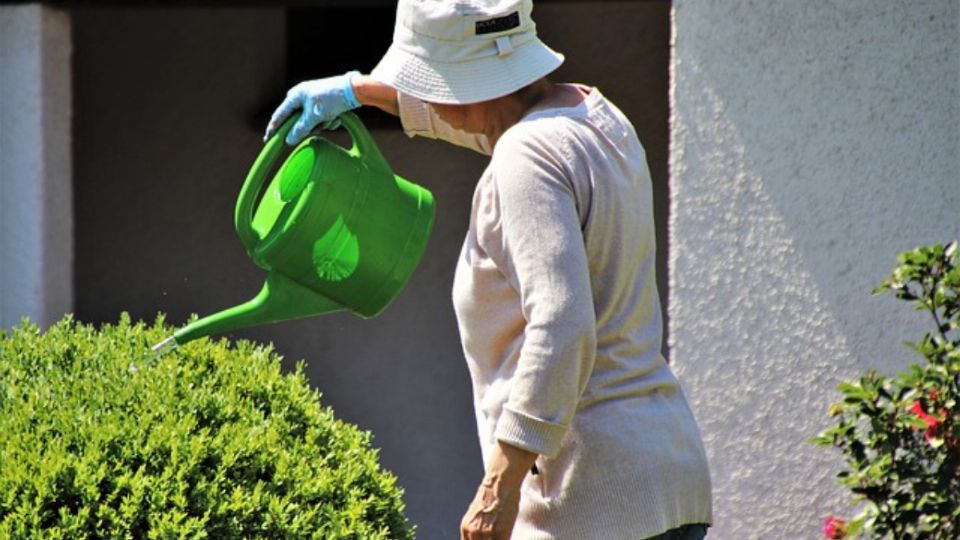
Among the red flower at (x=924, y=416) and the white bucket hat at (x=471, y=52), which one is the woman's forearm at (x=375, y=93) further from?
the red flower at (x=924, y=416)

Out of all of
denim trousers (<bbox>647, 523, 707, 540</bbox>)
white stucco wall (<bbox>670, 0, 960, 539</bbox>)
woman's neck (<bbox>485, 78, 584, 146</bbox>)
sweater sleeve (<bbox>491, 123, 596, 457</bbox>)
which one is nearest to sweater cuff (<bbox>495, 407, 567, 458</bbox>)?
sweater sleeve (<bbox>491, 123, 596, 457</bbox>)

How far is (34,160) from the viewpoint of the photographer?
473 centimetres

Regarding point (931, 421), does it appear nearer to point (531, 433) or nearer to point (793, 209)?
point (793, 209)

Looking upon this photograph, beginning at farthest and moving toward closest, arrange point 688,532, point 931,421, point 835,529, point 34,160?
point 34,160 → point 835,529 → point 931,421 → point 688,532

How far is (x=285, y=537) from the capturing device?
2959 millimetres

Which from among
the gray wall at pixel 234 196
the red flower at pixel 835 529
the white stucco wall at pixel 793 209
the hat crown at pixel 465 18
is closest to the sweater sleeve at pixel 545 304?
the hat crown at pixel 465 18

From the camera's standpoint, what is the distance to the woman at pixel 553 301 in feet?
7.64

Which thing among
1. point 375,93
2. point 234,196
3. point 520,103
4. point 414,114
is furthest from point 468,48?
point 234,196

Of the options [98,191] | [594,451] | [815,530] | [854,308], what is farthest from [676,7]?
[98,191]

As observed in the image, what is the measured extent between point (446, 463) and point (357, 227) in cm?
309

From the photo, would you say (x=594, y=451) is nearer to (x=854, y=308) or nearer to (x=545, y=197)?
(x=545, y=197)

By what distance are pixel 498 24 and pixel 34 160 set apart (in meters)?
2.59

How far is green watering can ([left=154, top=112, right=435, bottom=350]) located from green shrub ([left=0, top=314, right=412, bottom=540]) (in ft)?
0.59

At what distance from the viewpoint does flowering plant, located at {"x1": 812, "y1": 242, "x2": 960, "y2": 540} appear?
11.5 feet
